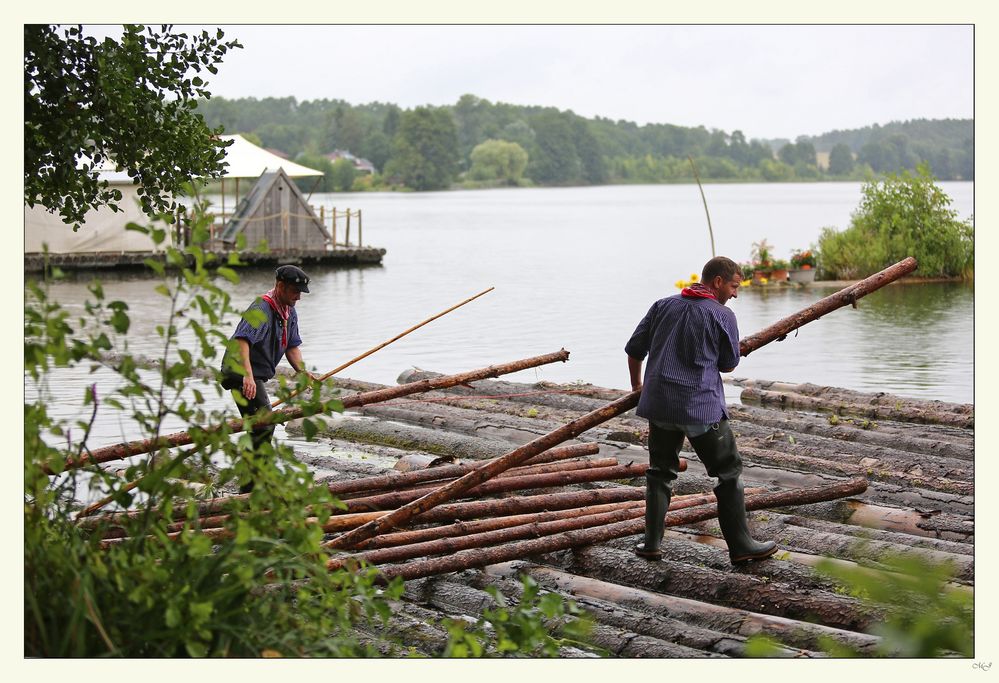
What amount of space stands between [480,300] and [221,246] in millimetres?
8971

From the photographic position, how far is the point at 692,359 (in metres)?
5.53

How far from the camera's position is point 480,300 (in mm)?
28000

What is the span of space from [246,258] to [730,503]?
26.9 m

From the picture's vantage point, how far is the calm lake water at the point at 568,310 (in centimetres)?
1616

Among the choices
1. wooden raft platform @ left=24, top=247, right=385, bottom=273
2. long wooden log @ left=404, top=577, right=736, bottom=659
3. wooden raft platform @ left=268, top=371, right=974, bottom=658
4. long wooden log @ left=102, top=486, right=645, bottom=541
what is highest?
wooden raft platform @ left=24, top=247, right=385, bottom=273

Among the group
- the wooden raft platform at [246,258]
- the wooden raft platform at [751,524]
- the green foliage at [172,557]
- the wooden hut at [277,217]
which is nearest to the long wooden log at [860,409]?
the wooden raft platform at [751,524]

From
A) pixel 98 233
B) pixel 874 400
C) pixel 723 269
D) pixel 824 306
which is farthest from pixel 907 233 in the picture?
pixel 723 269

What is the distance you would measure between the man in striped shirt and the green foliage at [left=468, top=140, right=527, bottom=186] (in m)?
73.1

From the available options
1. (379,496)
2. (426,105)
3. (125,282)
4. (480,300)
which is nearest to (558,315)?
(480,300)

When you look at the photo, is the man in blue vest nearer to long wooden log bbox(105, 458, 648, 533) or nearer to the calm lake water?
long wooden log bbox(105, 458, 648, 533)

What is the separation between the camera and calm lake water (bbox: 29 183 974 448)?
16.2 m

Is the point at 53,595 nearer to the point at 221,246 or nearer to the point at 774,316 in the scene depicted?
the point at 774,316

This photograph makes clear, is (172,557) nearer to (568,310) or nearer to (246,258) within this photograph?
(568,310)

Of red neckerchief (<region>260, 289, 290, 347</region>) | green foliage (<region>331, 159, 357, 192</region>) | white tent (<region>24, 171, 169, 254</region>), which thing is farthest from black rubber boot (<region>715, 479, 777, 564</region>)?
green foliage (<region>331, 159, 357, 192</region>)
